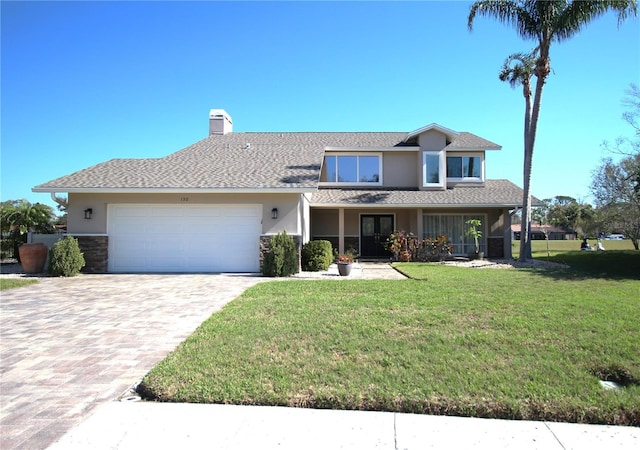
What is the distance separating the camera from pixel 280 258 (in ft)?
40.3

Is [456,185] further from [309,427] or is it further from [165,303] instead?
[309,427]

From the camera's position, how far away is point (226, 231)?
13.5 metres

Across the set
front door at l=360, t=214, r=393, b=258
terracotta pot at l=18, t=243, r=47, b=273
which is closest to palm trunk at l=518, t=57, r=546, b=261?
front door at l=360, t=214, r=393, b=258

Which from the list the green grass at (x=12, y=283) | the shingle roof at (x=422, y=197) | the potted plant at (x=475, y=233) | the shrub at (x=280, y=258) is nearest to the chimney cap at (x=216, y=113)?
the shingle roof at (x=422, y=197)

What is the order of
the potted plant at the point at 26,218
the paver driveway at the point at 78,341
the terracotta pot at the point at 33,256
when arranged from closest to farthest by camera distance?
the paver driveway at the point at 78,341, the terracotta pot at the point at 33,256, the potted plant at the point at 26,218

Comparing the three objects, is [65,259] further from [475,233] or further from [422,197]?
[475,233]

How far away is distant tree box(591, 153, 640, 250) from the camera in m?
21.8

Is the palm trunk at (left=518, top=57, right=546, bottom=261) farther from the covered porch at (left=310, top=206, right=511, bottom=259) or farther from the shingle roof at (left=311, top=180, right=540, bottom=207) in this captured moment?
the covered porch at (left=310, top=206, right=511, bottom=259)

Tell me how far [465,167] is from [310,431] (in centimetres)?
1948

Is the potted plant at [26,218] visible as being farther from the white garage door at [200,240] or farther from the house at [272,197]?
the white garage door at [200,240]

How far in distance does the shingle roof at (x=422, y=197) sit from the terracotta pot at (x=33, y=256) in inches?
405

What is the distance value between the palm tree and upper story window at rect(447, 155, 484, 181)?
11.3ft

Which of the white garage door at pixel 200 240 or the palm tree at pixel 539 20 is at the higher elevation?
the palm tree at pixel 539 20

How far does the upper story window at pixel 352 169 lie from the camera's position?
65.9 ft
